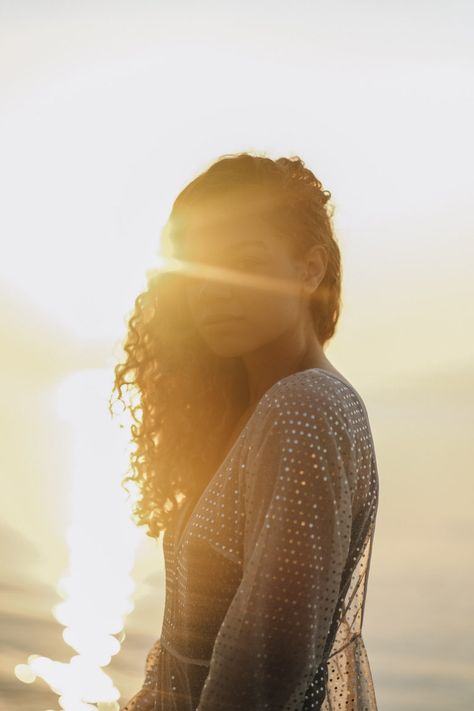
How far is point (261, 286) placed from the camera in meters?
2.19

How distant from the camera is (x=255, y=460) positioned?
1.97 m

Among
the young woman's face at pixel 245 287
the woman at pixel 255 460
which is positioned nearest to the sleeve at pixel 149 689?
the woman at pixel 255 460

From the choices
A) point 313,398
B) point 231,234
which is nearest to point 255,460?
point 313,398

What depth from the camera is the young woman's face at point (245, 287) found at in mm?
2195

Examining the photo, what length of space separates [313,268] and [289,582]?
705 millimetres

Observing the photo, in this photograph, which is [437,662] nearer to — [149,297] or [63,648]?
[63,648]

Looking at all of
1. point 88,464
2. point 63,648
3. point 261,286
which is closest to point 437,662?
point 63,648

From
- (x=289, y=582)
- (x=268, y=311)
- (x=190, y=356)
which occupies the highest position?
(x=190, y=356)

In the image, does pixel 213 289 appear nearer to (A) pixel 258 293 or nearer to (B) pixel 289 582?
(A) pixel 258 293

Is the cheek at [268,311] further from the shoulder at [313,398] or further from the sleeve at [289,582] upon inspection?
the sleeve at [289,582]

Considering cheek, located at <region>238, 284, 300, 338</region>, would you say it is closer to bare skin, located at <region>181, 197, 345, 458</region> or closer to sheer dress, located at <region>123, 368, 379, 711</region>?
bare skin, located at <region>181, 197, 345, 458</region>

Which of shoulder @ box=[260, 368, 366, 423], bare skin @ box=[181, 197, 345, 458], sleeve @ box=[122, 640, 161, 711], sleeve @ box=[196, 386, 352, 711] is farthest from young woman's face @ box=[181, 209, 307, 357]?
sleeve @ box=[122, 640, 161, 711]

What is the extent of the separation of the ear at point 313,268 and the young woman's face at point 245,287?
22mm

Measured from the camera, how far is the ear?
2.30 metres
